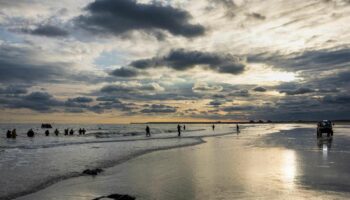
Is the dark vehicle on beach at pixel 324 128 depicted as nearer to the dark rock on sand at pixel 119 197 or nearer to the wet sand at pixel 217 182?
the wet sand at pixel 217 182


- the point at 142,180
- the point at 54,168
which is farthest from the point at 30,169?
the point at 142,180

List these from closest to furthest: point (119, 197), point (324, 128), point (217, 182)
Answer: point (119, 197) → point (217, 182) → point (324, 128)

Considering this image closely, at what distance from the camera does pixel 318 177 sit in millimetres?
17547

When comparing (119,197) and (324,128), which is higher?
(324,128)

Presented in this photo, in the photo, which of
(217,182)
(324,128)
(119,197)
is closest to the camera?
(119,197)

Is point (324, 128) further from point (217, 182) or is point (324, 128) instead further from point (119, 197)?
point (119, 197)

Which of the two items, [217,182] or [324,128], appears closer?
[217,182]

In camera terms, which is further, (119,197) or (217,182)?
(217,182)

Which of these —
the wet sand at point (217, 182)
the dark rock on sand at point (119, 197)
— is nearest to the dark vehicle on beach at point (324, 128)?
the wet sand at point (217, 182)

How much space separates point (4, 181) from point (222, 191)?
1177cm

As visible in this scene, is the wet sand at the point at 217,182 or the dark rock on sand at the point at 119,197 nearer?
the dark rock on sand at the point at 119,197

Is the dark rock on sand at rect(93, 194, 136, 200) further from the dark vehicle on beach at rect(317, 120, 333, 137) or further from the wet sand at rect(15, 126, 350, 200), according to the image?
the dark vehicle on beach at rect(317, 120, 333, 137)

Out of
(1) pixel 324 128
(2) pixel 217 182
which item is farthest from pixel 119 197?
(1) pixel 324 128

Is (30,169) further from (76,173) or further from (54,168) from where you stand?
(76,173)
